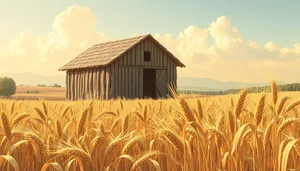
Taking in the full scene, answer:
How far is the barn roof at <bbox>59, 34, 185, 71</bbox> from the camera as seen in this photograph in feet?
88.4

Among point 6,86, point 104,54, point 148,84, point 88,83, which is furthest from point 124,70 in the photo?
point 6,86

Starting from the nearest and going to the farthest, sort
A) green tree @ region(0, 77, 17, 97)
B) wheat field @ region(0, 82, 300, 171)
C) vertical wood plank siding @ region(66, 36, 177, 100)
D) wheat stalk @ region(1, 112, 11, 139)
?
wheat field @ region(0, 82, 300, 171)
wheat stalk @ region(1, 112, 11, 139)
vertical wood plank siding @ region(66, 36, 177, 100)
green tree @ region(0, 77, 17, 97)

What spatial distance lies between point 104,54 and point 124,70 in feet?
12.2

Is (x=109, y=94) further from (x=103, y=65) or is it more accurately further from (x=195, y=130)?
(x=195, y=130)

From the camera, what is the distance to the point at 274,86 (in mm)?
3801

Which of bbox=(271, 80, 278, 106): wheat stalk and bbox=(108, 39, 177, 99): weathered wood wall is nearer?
bbox=(271, 80, 278, 106): wheat stalk

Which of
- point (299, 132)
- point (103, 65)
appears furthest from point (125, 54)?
point (299, 132)

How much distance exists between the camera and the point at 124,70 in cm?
2636

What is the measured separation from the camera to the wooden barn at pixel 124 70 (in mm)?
26062

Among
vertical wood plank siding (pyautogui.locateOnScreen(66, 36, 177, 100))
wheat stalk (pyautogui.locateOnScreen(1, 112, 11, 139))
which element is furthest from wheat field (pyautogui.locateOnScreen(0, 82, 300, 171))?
vertical wood plank siding (pyautogui.locateOnScreen(66, 36, 177, 100))

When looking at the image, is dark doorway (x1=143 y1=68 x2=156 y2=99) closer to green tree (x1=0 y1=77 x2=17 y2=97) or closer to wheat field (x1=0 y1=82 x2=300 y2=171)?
wheat field (x1=0 y1=82 x2=300 y2=171)

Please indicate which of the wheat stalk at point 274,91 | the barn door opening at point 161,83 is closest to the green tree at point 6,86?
the barn door opening at point 161,83

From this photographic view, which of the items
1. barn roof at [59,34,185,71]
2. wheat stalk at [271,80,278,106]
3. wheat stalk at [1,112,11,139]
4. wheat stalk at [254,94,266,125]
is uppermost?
barn roof at [59,34,185,71]

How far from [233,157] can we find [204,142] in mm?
248
